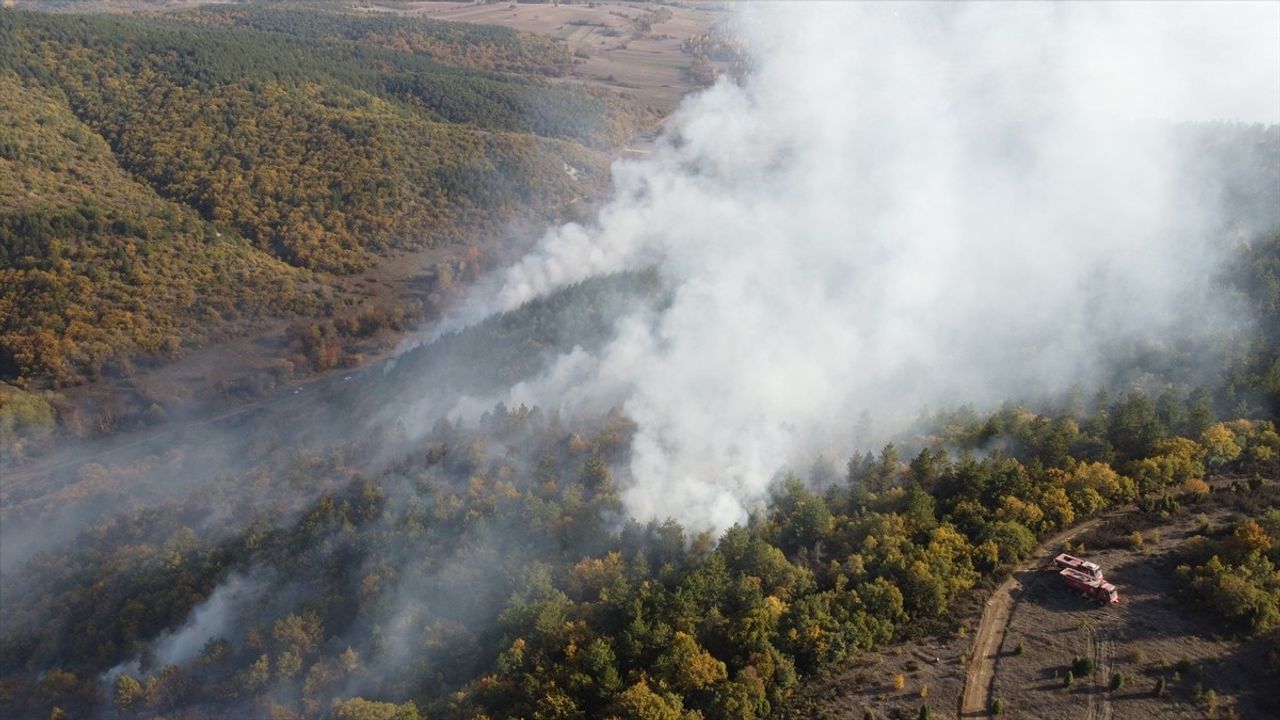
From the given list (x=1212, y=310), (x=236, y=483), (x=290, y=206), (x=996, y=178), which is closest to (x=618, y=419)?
(x=236, y=483)

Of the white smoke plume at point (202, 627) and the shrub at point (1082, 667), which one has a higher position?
the shrub at point (1082, 667)

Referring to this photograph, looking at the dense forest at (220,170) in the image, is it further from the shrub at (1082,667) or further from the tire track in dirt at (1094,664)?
the tire track in dirt at (1094,664)

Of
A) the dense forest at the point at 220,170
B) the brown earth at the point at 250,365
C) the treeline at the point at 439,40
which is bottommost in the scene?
the brown earth at the point at 250,365

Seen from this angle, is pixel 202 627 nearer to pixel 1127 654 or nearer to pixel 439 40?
pixel 1127 654

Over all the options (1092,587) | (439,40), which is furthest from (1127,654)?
(439,40)

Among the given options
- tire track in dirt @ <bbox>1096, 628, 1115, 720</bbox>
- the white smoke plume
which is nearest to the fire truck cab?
tire track in dirt @ <bbox>1096, 628, 1115, 720</bbox>

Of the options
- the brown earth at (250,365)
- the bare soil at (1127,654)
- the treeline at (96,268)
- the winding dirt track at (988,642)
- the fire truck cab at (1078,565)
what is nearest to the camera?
the bare soil at (1127,654)

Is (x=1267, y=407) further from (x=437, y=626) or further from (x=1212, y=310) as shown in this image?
(x=437, y=626)

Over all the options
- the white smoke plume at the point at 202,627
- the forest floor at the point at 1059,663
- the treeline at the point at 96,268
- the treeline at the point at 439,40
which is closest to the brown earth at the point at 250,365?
the treeline at the point at 96,268
